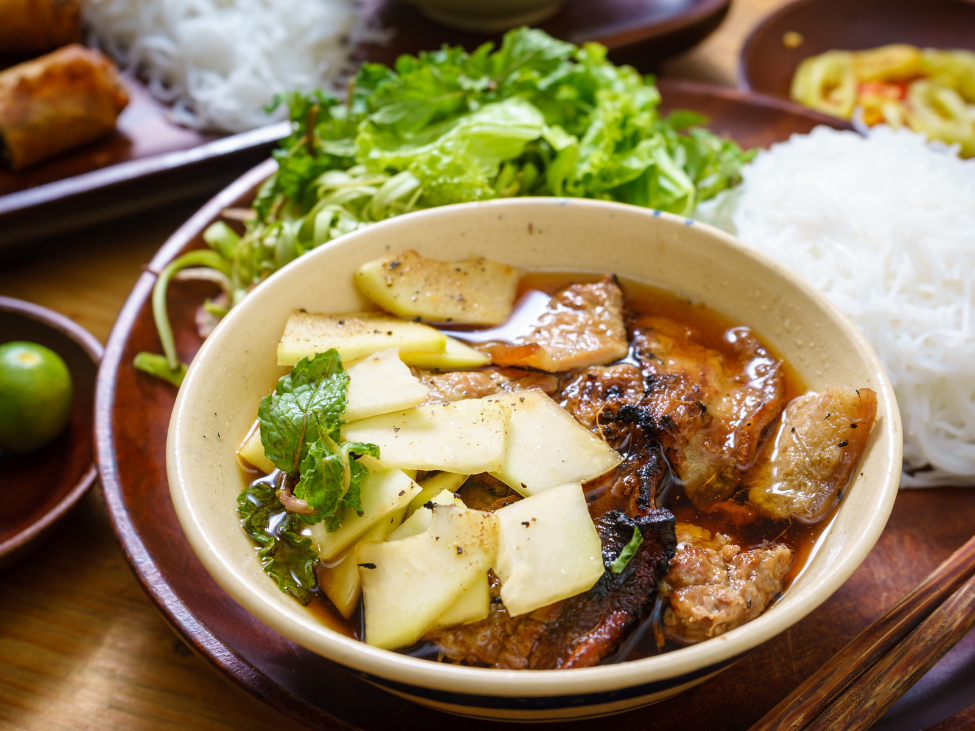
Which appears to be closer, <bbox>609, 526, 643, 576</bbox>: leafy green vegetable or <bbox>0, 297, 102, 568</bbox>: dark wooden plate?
<bbox>609, 526, 643, 576</bbox>: leafy green vegetable

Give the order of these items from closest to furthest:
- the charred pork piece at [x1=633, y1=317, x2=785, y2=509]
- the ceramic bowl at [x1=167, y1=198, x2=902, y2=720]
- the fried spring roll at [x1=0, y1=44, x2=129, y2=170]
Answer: the ceramic bowl at [x1=167, y1=198, x2=902, y2=720] < the charred pork piece at [x1=633, y1=317, x2=785, y2=509] < the fried spring roll at [x1=0, y1=44, x2=129, y2=170]

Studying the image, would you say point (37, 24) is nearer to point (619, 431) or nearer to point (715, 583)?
point (619, 431)

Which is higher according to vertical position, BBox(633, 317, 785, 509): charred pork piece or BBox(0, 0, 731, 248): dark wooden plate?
BBox(0, 0, 731, 248): dark wooden plate

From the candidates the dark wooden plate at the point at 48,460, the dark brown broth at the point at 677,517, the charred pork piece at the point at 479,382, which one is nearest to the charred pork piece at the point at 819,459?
the dark brown broth at the point at 677,517

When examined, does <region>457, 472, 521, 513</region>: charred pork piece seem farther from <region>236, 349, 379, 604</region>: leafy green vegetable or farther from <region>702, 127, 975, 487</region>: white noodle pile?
<region>702, 127, 975, 487</region>: white noodle pile

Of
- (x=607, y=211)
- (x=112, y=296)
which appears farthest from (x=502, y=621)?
(x=112, y=296)

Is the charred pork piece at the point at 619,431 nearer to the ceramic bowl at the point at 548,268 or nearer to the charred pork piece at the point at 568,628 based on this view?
the charred pork piece at the point at 568,628

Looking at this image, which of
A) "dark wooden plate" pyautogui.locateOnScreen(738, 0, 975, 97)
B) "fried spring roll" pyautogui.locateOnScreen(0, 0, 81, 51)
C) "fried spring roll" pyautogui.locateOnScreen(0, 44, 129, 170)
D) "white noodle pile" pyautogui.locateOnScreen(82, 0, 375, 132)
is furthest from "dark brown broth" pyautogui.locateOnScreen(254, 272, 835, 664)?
"fried spring roll" pyautogui.locateOnScreen(0, 0, 81, 51)
